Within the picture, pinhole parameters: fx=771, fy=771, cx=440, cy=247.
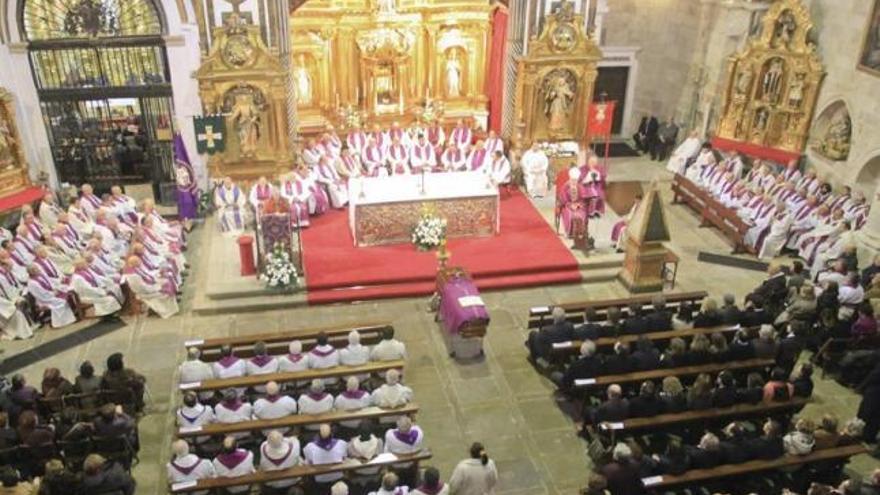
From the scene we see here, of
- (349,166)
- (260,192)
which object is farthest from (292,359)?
(349,166)

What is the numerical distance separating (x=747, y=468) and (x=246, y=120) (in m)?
11.5

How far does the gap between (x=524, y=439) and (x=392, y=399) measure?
189cm

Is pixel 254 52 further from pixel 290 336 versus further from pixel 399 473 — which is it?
pixel 399 473

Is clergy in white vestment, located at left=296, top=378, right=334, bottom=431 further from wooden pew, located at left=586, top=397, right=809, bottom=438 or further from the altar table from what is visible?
the altar table

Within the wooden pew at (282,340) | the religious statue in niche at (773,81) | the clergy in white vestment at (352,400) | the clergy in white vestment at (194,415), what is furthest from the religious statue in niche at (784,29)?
the clergy in white vestment at (194,415)

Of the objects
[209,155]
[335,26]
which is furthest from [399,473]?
[335,26]

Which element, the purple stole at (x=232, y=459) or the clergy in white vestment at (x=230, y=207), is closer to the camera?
the purple stole at (x=232, y=459)

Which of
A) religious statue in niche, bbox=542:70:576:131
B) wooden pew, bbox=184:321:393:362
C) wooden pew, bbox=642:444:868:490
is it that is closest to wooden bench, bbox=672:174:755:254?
religious statue in niche, bbox=542:70:576:131

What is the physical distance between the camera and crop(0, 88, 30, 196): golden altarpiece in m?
14.9

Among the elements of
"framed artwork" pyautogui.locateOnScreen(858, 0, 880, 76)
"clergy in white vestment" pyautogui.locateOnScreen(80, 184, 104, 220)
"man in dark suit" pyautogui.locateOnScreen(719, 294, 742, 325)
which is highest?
"framed artwork" pyautogui.locateOnScreen(858, 0, 880, 76)

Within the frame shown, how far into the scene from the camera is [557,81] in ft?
56.8

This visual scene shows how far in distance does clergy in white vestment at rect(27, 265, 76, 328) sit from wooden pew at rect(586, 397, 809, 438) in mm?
8444

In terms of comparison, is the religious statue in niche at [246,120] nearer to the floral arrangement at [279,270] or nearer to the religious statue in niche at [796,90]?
the floral arrangement at [279,270]

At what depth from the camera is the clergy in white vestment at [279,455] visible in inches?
324
